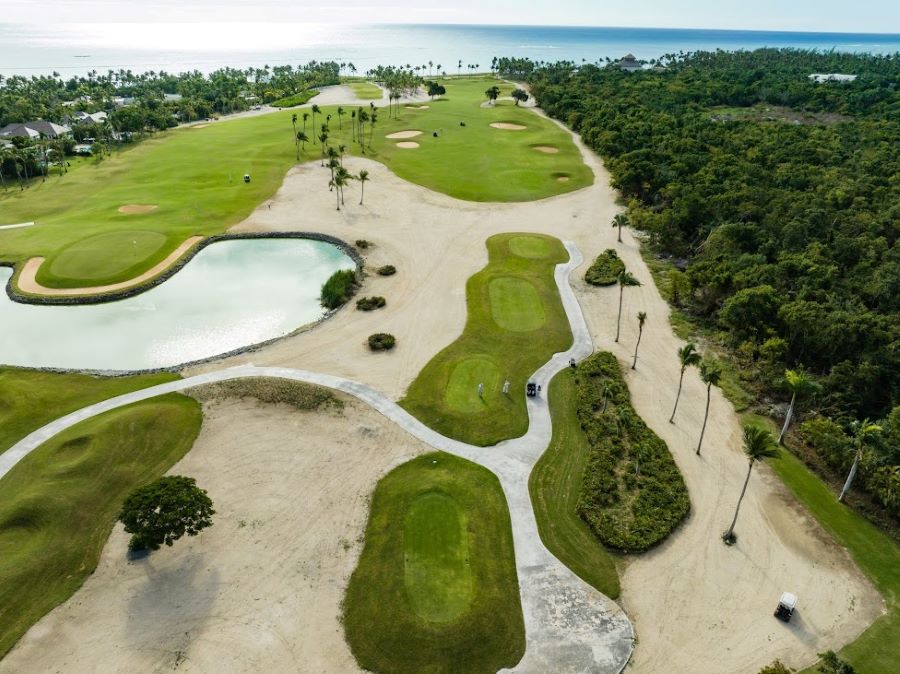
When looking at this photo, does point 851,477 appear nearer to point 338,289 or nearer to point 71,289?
point 338,289

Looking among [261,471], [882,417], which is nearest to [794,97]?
[882,417]

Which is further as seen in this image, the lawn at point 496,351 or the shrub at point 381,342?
the shrub at point 381,342

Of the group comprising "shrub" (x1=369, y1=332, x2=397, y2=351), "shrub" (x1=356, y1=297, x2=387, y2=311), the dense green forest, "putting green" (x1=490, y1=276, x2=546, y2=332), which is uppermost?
the dense green forest

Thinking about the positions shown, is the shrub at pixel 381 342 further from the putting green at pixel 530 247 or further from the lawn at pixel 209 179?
the lawn at pixel 209 179

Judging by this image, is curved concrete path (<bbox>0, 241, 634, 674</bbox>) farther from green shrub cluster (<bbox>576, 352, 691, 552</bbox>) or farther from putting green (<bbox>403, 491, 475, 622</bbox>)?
green shrub cluster (<bbox>576, 352, 691, 552</bbox>)

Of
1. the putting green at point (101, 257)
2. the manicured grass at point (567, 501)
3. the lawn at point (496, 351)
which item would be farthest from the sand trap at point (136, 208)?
the manicured grass at point (567, 501)

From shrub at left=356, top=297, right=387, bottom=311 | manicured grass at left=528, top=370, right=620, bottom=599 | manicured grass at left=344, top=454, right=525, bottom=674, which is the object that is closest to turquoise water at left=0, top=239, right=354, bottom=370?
shrub at left=356, top=297, right=387, bottom=311
